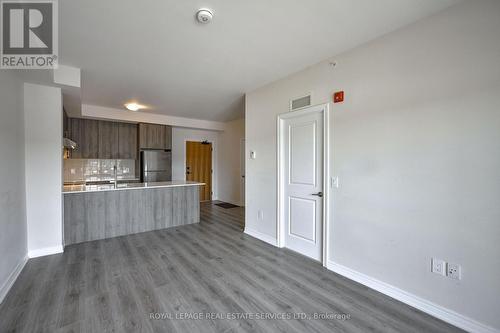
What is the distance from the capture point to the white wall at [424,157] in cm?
168

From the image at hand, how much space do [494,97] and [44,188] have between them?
5.04m

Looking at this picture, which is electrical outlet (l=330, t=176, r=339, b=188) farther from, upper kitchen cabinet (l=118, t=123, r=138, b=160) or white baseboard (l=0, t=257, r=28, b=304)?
upper kitchen cabinet (l=118, t=123, r=138, b=160)

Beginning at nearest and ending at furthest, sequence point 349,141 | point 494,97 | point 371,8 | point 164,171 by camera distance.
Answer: point 494,97 → point 371,8 → point 349,141 → point 164,171

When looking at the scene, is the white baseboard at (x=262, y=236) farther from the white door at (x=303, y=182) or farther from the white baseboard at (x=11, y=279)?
the white baseboard at (x=11, y=279)

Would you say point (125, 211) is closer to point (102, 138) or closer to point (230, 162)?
point (102, 138)

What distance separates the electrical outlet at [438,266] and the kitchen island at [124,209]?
4.02 metres

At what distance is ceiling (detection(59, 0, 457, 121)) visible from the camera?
1822 mm

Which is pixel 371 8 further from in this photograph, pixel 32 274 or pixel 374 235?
pixel 32 274

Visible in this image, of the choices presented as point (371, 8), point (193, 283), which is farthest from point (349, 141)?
point (193, 283)

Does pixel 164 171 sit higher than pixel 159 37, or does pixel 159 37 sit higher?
pixel 159 37

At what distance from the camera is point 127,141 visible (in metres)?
5.72

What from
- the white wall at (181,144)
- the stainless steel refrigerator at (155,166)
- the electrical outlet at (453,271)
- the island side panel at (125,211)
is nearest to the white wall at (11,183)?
the island side panel at (125,211)

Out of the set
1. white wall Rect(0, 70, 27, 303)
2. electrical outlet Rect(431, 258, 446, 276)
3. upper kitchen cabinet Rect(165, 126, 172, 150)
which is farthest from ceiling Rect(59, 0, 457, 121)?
upper kitchen cabinet Rect(165, 126, 172, 150)

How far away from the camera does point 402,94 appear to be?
2.11 metres
